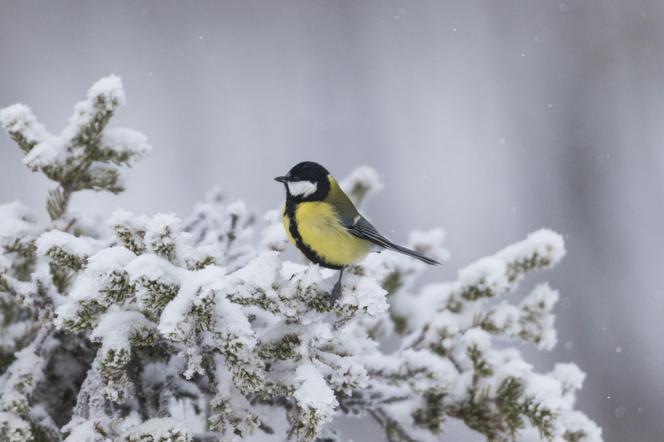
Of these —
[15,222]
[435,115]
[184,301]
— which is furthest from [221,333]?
[435,115]

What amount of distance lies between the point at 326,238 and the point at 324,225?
0.05 m

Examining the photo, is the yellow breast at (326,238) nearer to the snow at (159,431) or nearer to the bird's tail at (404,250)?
the bird's tail at (404,250)

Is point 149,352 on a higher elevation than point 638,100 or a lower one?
lower

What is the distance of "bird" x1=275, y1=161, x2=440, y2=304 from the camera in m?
1.74

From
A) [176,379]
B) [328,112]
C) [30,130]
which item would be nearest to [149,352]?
[176,379]

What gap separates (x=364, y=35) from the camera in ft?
28.1

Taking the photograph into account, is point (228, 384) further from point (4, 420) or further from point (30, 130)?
point (30, 130)

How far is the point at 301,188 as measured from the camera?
191 cm

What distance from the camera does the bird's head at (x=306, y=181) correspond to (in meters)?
1.90

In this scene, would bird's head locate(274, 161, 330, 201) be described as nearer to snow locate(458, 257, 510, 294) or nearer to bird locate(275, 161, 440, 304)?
bird locate(275, 161, 440, 304)

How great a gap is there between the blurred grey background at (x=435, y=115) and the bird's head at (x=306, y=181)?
13.9 ft

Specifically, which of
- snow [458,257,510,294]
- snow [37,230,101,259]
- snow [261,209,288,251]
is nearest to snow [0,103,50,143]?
snow [37,230,101,259]

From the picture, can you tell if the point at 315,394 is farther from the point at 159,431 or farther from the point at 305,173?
the point at 305,173

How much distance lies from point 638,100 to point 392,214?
9.04 feet
